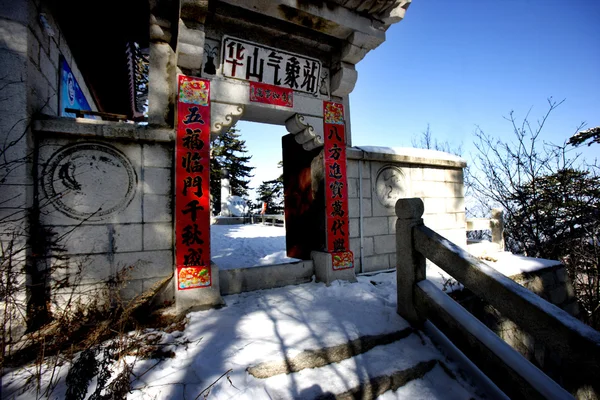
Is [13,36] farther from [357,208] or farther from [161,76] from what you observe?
[357,208]

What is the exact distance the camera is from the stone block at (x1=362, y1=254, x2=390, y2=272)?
5.18 metres

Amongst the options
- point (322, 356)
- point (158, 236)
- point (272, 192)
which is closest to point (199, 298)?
point (158, 236)

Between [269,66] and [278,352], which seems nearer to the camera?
[278,352]

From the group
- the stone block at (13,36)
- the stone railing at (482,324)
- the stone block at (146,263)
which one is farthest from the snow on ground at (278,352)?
the stone block at (13,36)

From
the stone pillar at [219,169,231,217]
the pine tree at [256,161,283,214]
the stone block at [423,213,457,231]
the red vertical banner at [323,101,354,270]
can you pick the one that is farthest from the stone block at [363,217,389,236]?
the pine tree at [256,161,283,214]

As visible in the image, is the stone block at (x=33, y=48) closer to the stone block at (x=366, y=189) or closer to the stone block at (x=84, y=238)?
the stone block at (x=84, y=238)

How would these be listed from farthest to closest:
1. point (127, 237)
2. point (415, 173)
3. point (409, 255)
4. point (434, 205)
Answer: point (434, 205) < point (415, 173) < point (127, 237) < point (409, 255)

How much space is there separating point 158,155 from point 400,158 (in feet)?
15.1

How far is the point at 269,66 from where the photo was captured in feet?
14.2

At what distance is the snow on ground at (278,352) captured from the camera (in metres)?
2.13

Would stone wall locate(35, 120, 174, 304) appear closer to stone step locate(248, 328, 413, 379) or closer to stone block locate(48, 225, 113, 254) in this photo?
stone block locate(48, 225, 113, 254)

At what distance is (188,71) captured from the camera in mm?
3781

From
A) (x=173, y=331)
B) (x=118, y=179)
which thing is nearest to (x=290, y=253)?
(x=173, y=331)

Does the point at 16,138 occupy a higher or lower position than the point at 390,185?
higher
